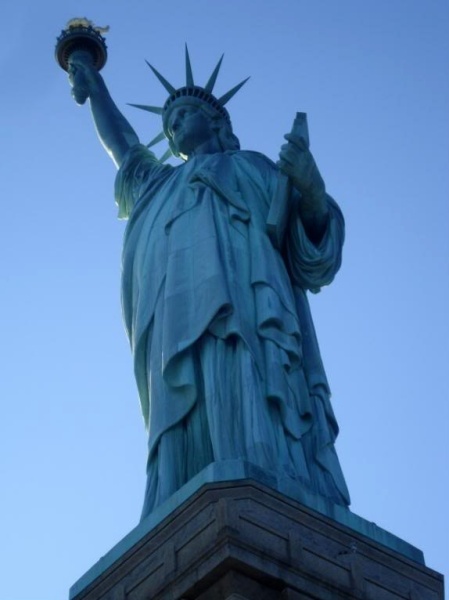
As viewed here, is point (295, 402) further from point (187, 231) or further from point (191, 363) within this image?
point (187, 231)

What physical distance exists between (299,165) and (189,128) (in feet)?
7.69

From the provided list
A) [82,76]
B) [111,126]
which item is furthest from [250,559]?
[82,76]

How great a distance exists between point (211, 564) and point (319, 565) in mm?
782

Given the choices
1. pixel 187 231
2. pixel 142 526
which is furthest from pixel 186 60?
pixel 142 526

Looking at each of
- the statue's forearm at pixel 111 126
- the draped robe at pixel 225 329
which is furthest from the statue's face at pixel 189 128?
the statue's forearm at pixel 111 126

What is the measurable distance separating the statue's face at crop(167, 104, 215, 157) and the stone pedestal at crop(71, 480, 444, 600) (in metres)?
5.19

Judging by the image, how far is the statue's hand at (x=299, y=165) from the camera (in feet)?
41.9

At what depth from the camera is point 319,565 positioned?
1007 cm

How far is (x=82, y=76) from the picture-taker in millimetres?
17328

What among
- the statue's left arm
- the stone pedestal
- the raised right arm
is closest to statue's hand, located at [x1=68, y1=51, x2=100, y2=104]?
the raised right arm

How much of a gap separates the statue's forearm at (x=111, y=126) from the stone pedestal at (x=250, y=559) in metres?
6.43

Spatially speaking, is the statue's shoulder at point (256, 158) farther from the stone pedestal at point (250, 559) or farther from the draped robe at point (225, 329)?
the stone pedestal at point (250, 559)

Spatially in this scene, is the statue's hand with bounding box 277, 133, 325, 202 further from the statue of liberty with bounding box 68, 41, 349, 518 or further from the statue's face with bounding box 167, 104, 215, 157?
the statue's face with bounding box 167, 104, 215, 157

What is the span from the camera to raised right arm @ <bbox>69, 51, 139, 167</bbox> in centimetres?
1633
